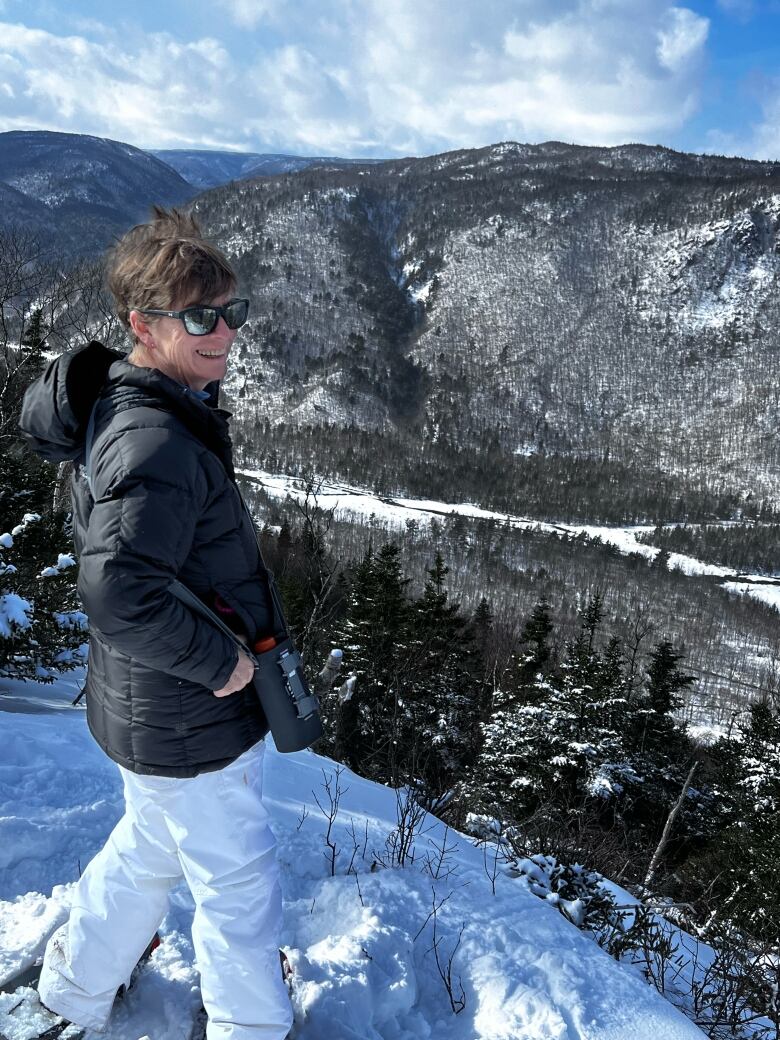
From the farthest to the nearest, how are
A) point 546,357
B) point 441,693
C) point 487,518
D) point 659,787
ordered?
point 546,357 → point 487,518 → point 441,693 → point 659,787

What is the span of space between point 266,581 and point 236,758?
524 millimetres

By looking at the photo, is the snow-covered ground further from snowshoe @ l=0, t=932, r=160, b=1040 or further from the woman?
the woman

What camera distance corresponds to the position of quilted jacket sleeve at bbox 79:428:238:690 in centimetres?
162

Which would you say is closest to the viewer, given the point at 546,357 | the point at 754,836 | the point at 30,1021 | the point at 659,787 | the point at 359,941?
the point at 30,1021

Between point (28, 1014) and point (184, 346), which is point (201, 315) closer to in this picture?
point (184, 346)

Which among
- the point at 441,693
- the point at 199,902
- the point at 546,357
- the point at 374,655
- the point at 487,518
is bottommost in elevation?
the point at 487,518

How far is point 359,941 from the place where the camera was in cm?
266

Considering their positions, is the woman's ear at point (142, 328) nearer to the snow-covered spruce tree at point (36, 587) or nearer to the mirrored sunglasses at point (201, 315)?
the mirrored sunglasses at point (201, 315)

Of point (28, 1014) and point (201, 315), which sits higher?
point (201, 315)

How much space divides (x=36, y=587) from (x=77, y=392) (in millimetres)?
8416

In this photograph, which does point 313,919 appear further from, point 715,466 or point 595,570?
point 715,466

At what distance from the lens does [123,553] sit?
1.61 meters

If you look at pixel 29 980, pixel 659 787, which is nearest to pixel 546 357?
pixel 659 787

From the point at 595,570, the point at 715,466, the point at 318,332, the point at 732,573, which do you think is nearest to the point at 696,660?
the point at 595,570
